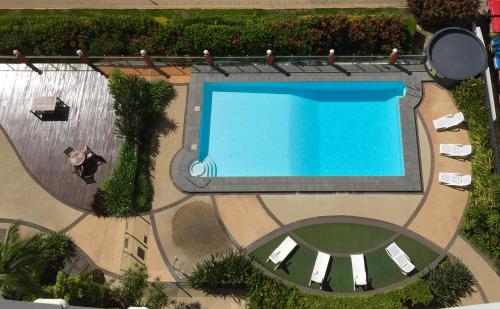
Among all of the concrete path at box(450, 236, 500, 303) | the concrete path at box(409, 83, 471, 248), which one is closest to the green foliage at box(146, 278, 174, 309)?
the concrete path at box(409, 83, 471, 248)

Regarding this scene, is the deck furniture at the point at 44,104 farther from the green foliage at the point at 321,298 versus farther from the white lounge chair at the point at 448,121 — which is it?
the white lounge chair at the point at 448,121

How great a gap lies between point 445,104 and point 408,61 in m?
3.00

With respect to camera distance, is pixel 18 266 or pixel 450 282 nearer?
pixel 18 266

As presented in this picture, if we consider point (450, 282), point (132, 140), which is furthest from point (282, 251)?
point (132, 140)

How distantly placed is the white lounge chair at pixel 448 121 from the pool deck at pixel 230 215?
0.41 metres

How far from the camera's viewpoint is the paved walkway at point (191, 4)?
2606 cm

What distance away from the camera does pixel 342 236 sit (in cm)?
2086

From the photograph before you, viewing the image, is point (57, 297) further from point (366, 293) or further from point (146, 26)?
point (146, 26)

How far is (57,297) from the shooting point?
17.3 metres

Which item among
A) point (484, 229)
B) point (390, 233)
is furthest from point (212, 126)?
point (484, 229)

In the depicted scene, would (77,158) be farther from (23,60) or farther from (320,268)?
(320,268)

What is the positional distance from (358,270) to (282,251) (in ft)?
11.4

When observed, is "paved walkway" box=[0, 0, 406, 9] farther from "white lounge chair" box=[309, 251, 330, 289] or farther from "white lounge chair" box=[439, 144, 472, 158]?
"white lounge chair" box=[309, 251, 330, 289]

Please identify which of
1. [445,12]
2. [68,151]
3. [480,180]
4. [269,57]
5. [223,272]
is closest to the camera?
[223,272]
